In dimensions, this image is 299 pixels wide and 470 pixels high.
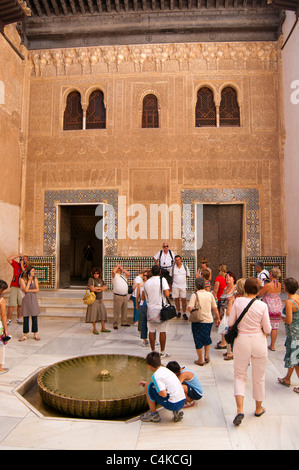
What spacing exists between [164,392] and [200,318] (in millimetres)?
1433

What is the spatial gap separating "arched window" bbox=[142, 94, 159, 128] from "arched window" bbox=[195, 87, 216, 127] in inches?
41.4

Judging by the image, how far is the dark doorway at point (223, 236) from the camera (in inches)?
356

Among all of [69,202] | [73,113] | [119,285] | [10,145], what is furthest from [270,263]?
[10,145]

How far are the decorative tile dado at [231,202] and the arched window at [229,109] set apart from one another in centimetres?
178

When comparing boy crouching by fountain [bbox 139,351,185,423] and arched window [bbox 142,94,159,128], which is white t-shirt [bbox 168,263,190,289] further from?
arched window [bbox 142,94,159,128]

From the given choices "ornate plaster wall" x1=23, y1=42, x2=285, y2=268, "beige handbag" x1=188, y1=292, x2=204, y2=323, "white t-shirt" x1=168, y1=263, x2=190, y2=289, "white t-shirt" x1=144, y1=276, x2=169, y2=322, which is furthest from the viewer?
"ornate plaster wall" x1=23, y1=42, x2=285, y2=268

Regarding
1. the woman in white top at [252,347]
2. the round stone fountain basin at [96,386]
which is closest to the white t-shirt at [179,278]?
the round stone fountain basin at [96,386]

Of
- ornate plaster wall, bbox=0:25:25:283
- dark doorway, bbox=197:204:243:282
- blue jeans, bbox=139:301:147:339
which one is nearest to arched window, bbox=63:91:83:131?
ornate plaster wall, bbox=0:25:25:283

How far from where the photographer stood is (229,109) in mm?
9297

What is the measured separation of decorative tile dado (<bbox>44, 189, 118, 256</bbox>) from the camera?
9108 millimetres

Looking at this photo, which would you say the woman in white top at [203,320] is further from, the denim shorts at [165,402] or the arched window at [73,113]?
the arched window at [73,113]

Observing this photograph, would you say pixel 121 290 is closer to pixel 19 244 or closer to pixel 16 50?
pixel 19 244

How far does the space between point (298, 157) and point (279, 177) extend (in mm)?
988

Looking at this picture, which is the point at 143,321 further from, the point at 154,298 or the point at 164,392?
the point at 164,392
